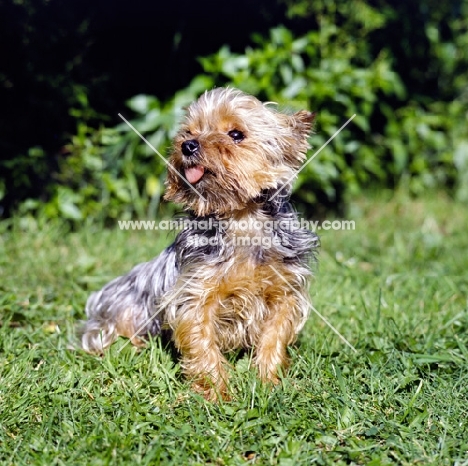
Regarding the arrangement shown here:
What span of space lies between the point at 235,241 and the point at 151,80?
3426mm

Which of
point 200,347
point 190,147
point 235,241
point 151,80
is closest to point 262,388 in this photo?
point 200,347

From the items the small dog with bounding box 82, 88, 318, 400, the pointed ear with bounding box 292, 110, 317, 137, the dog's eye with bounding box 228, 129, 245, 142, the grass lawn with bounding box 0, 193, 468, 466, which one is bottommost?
the grass lawn with bounding box 0, 193, 468, 466

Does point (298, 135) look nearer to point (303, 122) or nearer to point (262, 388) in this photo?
point (303, 122)

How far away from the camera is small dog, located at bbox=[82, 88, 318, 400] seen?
3463 millimetres

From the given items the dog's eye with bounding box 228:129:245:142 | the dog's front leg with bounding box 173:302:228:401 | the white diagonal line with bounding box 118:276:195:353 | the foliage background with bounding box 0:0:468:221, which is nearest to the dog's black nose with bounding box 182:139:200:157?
the dog's eye with bounding box 228:129:245:142

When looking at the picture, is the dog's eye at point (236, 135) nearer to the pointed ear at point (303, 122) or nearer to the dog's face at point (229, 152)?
the dog's face at point (229, 152)

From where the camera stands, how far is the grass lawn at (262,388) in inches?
112

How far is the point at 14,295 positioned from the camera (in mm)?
4488

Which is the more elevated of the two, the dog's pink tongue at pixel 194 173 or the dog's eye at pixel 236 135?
the dog's eye at pixel 236 135

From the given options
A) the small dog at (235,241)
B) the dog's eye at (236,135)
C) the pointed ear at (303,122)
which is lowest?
the small dog at (235,241)

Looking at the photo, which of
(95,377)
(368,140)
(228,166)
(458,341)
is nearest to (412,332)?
(458,341)

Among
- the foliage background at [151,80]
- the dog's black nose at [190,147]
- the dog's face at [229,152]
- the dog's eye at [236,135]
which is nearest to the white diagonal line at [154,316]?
the dog's face at [229,152]

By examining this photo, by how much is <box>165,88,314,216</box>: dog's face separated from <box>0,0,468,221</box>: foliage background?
88.9 inches

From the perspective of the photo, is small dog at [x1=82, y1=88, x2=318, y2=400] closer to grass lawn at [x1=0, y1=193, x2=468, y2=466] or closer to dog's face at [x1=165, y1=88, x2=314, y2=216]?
dog's face at [x1=165, y1=88, x2=314, y2=216]
